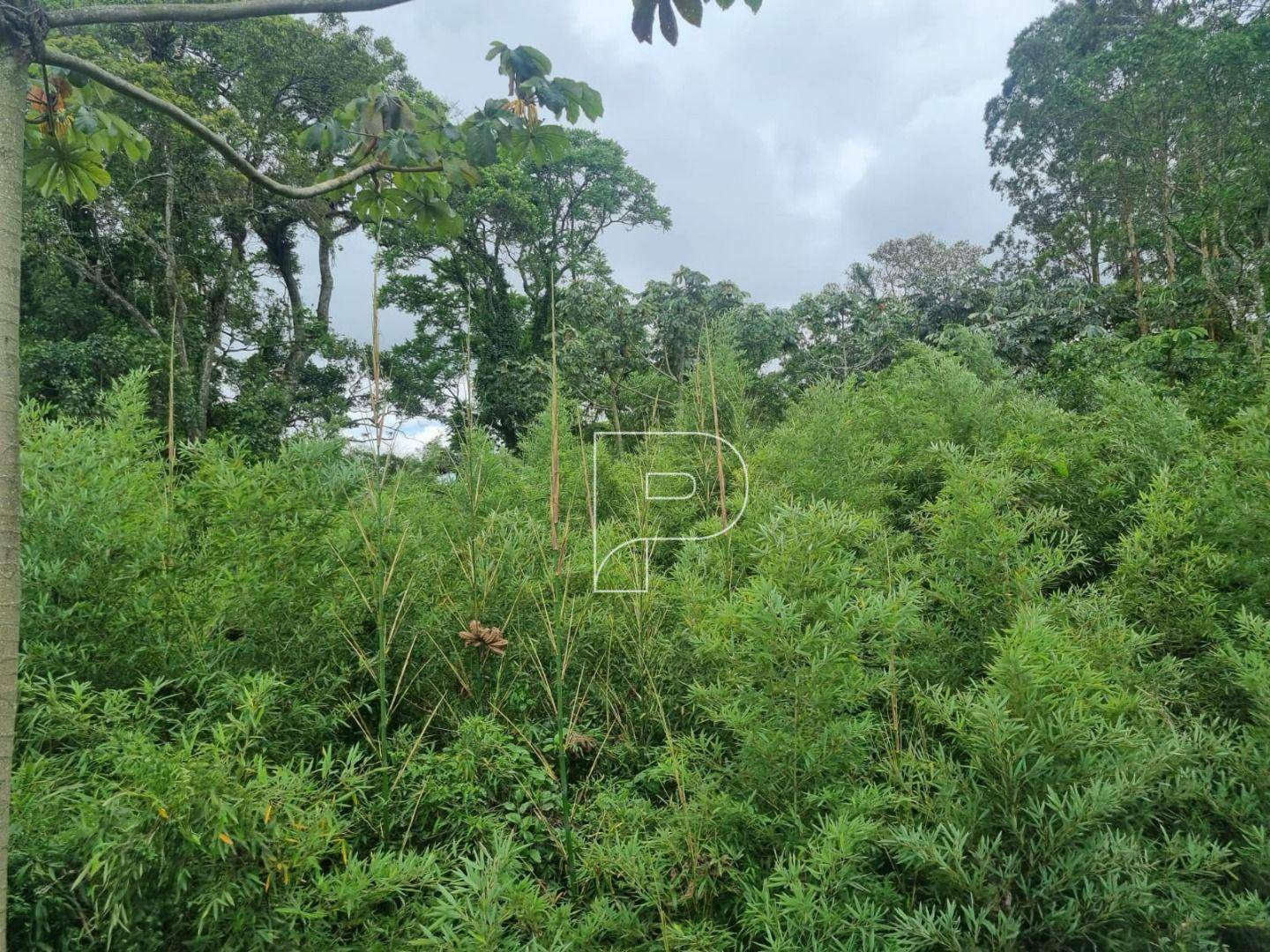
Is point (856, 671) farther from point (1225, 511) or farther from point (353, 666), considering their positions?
point (353, 666)

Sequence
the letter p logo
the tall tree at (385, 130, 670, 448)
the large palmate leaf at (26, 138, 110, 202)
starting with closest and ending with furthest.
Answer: the large palmate leaf at (26, 138, 110, 202), the letter p logo, the tall tree at (385, 130, 670, 448)

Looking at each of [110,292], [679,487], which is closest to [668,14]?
[679,487]

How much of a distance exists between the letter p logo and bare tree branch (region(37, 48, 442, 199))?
1017 mm

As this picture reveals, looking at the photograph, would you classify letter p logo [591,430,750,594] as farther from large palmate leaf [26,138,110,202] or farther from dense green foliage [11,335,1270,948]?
large palmate leaf [26,138,110,202]

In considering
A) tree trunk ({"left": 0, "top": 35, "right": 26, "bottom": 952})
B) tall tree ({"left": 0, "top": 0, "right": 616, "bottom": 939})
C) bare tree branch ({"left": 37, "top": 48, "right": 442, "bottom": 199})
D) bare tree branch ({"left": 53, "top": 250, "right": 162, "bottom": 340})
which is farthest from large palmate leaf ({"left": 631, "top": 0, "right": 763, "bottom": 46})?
bare tree branch ({"left": 53, "top": 250, "right": 162, "bottom": 340})

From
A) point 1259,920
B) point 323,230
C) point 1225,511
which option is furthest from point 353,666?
point 323,230

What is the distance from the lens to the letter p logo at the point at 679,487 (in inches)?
82.6

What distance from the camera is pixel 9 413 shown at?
86cm

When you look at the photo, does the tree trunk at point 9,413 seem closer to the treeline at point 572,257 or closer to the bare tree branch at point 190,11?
the bare tree branch at point 190,11

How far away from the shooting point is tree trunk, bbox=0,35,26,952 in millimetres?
821

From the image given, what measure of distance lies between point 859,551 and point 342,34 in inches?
434

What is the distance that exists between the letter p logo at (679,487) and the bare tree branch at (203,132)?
3.34 feet

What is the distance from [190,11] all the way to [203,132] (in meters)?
0.22

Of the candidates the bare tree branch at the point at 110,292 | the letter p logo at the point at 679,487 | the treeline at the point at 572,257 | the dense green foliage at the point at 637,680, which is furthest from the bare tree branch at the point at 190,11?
the bare tree branch at the point at 110,292
